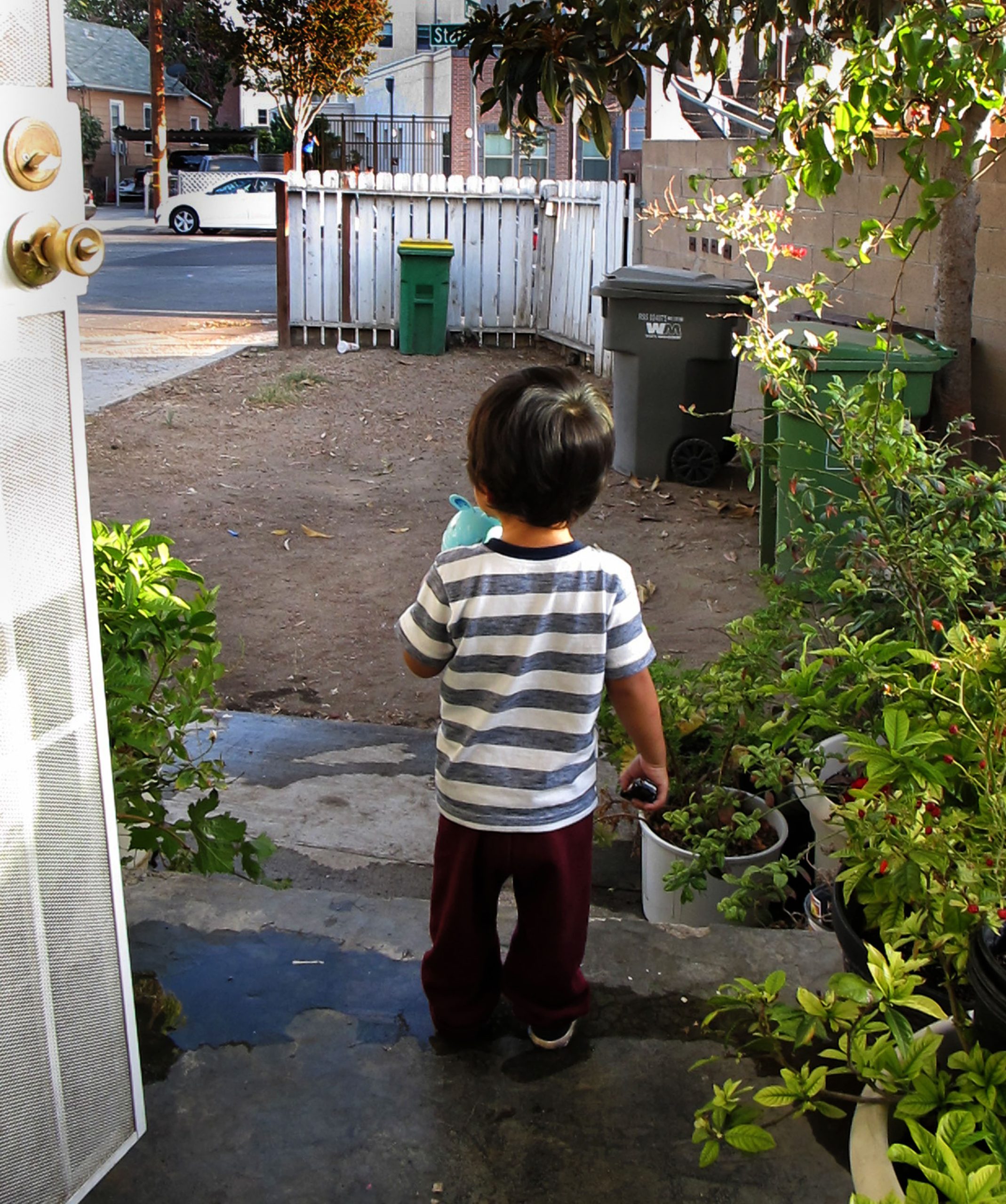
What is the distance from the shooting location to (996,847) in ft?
5.79

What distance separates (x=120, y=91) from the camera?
193 feet

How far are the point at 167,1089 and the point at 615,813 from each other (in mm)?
2104

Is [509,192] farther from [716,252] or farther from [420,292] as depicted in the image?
[716,252]

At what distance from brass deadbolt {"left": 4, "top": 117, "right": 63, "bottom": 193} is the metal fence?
36280 millimetres

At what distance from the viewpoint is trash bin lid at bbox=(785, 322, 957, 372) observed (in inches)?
208

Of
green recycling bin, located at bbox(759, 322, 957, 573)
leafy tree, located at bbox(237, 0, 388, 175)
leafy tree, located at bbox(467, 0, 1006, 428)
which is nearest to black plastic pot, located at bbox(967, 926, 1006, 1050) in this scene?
leafy tree, located at bbox(467, 0, 1006, 428)

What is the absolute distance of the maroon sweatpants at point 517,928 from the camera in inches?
91.4

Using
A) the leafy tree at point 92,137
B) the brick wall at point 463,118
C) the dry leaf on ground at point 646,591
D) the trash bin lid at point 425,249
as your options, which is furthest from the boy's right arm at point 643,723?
the leafy tree at point 92,137

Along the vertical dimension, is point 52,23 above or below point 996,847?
above

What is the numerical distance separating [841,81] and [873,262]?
4.39 metres

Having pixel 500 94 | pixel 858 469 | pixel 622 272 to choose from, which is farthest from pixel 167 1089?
pixel 622 272

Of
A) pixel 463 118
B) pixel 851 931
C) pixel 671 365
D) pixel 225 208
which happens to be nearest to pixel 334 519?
pixel 671 365

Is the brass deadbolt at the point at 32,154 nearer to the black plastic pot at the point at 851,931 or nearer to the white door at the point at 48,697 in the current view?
the white door at the point at 48,697

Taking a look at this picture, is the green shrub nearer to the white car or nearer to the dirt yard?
the dirt yard
